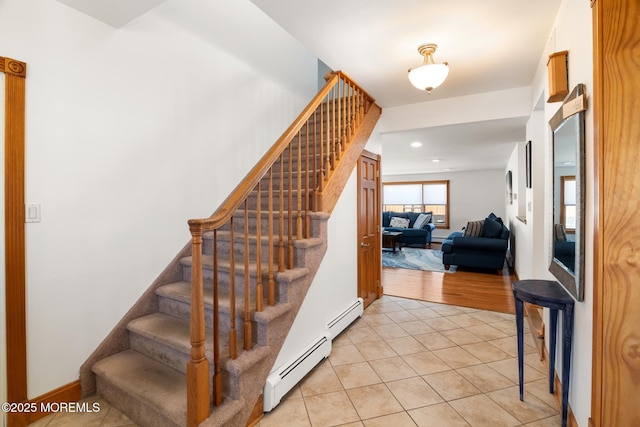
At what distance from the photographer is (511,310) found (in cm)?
Result: 354

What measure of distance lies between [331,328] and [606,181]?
84.4 inches

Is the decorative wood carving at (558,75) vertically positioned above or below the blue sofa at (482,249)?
above

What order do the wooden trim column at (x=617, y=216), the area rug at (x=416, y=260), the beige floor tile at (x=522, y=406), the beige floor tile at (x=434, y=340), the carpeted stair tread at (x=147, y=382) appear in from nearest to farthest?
the wooden trim column at (x=617, y=216)
the carpeted stair tread at (x=147, y=382)
the beige floor tile at (x=522, y=406)
the beige floor tile at (x=434, y=340)
the area rug at (x=416, y=260)

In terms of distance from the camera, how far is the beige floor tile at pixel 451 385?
6.46ft

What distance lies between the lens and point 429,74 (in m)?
2.27

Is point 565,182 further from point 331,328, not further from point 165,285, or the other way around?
point 165,285

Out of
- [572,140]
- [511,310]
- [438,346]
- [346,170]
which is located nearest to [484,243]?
[511,310]

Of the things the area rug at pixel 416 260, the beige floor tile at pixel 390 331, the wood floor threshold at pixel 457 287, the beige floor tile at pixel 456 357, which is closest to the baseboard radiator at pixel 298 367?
the beige floor tile at pixel 390 331

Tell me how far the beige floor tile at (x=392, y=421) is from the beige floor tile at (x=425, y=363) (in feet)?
1.77

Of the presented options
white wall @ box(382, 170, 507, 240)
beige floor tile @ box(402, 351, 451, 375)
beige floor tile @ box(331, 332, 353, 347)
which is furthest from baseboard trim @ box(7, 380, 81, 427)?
white wall @ box(382, 170, 507, 240)

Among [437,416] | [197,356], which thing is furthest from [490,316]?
[197,356]

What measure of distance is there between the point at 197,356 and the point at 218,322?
0.92 feet

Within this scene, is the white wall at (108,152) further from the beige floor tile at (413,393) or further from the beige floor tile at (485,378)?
the beige floor tile at (485,378)

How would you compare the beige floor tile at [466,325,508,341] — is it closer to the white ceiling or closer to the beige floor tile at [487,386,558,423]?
the beige floor tile at [487,386,558,423]
